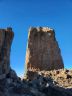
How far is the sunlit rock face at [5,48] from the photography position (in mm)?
62713

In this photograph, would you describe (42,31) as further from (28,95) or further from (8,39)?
(28,95)

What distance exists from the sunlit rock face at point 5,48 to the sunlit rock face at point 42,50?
38400mm

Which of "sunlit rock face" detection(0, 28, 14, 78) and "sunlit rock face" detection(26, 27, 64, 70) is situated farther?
"sunlit rock face" detection(26, 27, 64, 70)

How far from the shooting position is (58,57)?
106 metres

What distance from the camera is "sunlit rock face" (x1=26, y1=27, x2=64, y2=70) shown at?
10471 centimetres

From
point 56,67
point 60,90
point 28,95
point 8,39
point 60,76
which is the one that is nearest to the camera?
point 28,95

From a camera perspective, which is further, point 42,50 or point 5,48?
point 42,50

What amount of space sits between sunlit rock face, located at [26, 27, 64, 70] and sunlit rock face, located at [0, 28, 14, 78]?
3840 cm

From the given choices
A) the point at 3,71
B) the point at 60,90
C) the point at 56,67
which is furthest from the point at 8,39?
the point at 56,67

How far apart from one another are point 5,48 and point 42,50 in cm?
4354

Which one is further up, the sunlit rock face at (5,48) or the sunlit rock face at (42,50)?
the sunlit rock face at (42,50)

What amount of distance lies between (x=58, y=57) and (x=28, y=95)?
5290 cm

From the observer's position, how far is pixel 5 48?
6469cm

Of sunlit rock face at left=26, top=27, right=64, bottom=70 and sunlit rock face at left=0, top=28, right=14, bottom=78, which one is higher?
sunlit rock face at left=26, top=27, right=64, bottom=70
